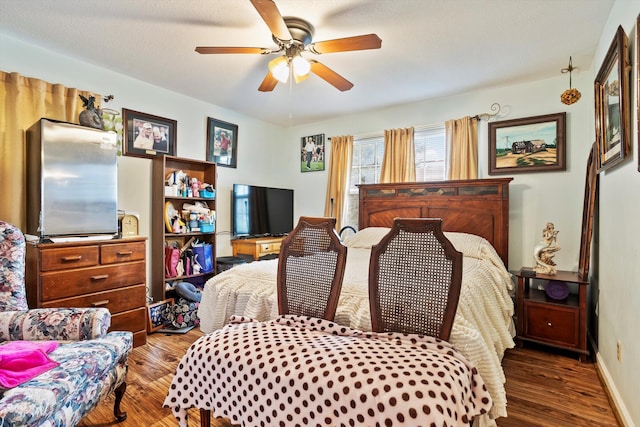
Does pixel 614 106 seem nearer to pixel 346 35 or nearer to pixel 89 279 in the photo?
pixel 346 35

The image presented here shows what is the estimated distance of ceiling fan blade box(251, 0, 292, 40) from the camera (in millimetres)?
1712

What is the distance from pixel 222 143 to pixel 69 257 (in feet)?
7.42

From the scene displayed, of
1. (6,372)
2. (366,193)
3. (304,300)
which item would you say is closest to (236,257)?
(366,193)

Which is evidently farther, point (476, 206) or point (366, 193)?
point (366, 193)

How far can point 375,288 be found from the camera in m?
1.68

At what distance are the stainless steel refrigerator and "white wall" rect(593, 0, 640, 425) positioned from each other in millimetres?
3566

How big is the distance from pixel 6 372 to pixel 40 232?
140 cm

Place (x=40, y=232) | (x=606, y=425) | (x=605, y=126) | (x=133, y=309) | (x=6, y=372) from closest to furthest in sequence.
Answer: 1. (x=6, y=372)
2. (x=606, y=425)
3. (x=605, y=126)
4. (x=40, y=232)
5. (x=133, y=309)

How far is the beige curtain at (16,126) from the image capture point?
8.27ft

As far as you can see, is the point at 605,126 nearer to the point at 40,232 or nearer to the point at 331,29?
the point at 331,29

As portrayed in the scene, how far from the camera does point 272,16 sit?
185cm

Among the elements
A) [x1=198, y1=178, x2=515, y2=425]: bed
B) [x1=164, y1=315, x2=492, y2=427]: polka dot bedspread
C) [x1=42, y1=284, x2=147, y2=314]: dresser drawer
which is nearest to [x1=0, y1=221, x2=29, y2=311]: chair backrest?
[x1=42, y1=284, x2=147, y2=314]: dresser drawer

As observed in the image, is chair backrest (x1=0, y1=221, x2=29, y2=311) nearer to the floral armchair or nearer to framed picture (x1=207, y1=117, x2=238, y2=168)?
the floral armchair

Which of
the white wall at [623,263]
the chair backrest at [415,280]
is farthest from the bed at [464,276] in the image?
the white wall at [623,263]
